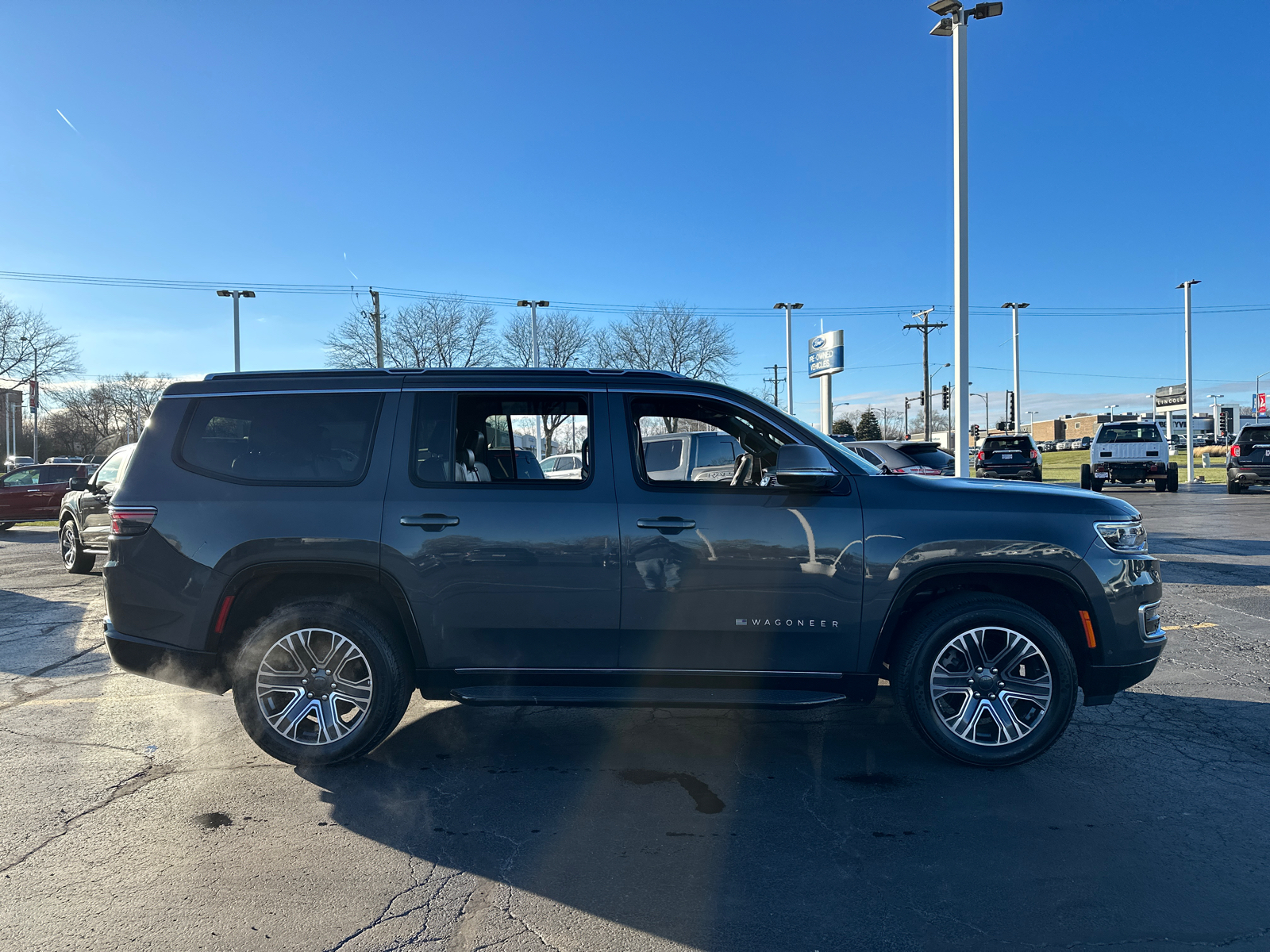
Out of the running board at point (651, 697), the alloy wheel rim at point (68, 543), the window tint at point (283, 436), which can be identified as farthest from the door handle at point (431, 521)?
the alloy wheel rim at point (68, 543)

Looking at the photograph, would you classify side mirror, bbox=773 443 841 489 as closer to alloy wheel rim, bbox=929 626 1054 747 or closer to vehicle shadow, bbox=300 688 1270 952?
alloy wheel rim, bbox=929 626 1054 747

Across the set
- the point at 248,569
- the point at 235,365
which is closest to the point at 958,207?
the point at 248,569

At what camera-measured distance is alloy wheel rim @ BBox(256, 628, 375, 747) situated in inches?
163

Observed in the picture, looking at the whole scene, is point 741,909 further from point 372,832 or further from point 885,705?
point 885,705

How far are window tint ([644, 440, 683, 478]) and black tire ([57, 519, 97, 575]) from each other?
35.6ft

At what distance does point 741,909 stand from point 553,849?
2.72 feet

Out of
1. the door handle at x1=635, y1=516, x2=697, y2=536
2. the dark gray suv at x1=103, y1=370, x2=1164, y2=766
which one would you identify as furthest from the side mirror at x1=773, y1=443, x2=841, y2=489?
the door handle at x1=635, y1=516, x2=697, y2=536

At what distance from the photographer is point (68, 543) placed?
12.3 m

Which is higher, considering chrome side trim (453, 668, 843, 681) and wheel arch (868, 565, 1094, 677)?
wheel arch (868, 565, 1094, 677)

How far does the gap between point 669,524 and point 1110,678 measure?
2.30 metres

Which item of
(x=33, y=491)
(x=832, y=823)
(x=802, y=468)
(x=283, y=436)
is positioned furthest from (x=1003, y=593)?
(x=33, y=491)

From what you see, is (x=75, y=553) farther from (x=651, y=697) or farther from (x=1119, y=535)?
(x=1119, y=535)

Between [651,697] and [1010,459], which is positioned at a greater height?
[1010,459]

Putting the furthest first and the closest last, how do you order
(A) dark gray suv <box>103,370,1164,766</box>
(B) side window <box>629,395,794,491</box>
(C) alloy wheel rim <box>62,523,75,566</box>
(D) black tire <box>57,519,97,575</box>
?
(C) alloy wheel rim <box>62,523,75,566</box> → (D) black tire <box>57,519,97,575</box> → (B) side window <box>629,395,794,491</box> → (A) dark gray suv <box>103,370,1164,766</box>
